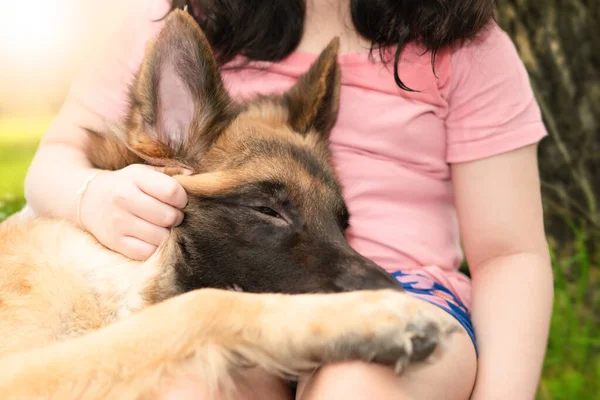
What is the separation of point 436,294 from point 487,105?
31.3 inches

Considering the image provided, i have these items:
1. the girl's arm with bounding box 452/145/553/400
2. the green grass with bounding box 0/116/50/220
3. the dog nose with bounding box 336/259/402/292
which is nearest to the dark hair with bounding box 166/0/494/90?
the girl's arm with bounding box 452/145/553/400

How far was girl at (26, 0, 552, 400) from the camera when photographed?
227cm

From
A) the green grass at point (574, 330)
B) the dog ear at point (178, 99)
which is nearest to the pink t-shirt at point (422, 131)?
the dog ear at point (178, 99)

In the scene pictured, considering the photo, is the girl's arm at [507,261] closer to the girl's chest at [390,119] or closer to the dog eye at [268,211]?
the girl's chest at [390,119]

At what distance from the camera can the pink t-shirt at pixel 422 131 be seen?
243cm

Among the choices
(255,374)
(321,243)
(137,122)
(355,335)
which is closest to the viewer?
(355,335)

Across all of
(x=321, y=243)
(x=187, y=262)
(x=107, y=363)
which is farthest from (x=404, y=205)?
(x=107, y=363)

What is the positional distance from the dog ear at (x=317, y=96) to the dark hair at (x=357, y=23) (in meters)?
0.26

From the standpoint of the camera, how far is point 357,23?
104 inches

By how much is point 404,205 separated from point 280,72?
75 cm

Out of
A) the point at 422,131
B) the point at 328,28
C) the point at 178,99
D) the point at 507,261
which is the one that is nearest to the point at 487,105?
the point at 422,131

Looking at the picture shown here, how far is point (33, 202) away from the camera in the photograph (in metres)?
2.44

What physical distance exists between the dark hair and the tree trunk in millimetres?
1508

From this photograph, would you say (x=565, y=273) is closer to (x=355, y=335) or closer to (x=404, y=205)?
(x=404, y=205)
